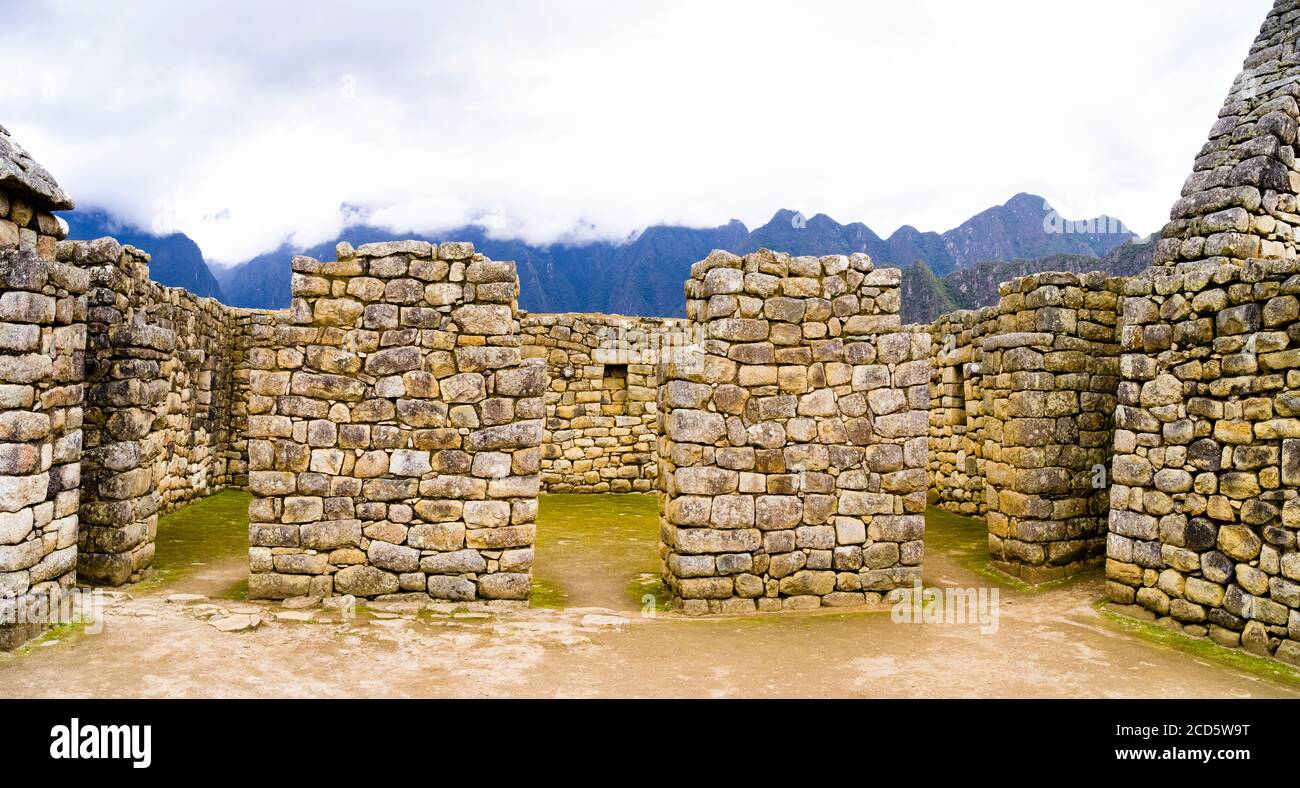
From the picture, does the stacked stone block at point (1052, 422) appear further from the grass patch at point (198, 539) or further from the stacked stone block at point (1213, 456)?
the grass patch at point (198, 539)

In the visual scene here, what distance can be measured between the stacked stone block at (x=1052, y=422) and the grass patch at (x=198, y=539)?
8.61 meters

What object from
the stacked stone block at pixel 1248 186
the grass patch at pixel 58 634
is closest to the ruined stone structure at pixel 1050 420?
the stacked stone block at pixel 1248 186

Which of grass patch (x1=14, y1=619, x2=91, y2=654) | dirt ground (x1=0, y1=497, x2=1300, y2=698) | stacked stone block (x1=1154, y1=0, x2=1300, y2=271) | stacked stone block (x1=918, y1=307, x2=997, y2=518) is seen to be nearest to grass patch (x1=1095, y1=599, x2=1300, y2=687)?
dirt ground (x1=0, y1=497, x2=1300, y2=698)

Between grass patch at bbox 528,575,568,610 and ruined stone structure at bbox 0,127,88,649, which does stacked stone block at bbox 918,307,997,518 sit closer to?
grass patch at bbox 528,575,568,610

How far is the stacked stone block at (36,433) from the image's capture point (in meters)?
5.92

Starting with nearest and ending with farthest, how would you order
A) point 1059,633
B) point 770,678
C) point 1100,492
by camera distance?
1. point 770,678
2. point 1059,633
3. point 1100,492

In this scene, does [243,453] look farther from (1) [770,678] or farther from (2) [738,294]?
(1) [770,678]

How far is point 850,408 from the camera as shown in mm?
Answer: 7660

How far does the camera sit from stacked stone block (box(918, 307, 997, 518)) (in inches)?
509

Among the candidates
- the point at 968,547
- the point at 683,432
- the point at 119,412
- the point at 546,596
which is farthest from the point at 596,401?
the point at 119,412

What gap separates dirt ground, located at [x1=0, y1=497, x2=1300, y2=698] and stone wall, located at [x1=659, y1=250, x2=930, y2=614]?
19.5 inches
